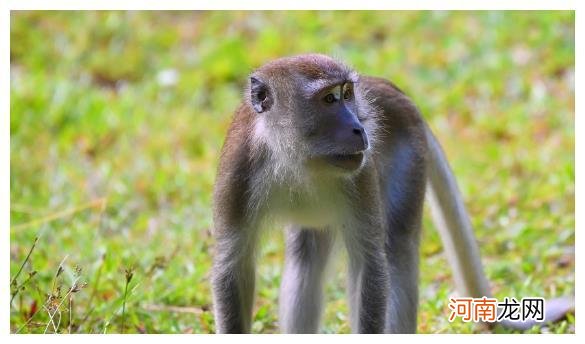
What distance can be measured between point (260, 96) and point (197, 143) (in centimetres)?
583

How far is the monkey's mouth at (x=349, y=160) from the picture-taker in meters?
5.64

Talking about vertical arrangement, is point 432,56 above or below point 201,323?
above

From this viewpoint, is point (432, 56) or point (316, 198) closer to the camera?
point (316, 198)

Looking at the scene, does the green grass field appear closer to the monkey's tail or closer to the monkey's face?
the monkey's tail

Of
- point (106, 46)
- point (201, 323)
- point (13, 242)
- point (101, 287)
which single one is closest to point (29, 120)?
point (106, 46)

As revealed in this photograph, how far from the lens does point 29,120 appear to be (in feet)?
38.6

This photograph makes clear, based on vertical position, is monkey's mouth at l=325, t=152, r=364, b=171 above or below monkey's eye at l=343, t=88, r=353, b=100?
below

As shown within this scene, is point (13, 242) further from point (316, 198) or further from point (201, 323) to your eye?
point (316, 198)

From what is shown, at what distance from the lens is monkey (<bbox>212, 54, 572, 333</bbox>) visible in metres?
5.78

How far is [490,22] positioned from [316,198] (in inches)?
332
